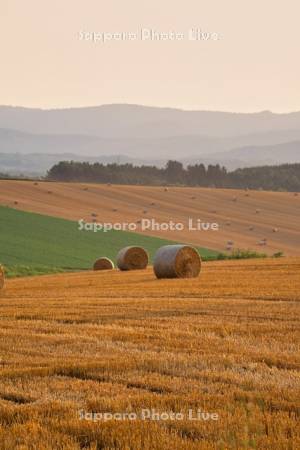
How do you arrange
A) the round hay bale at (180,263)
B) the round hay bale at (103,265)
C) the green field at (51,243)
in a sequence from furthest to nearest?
1. the green field at (51,243)
2. the round hay bale at (103,265)
3. the round hay bale at (180,263)

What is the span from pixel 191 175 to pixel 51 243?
175 feet

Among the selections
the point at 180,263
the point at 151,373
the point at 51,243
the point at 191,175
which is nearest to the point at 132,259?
the point at 180,263

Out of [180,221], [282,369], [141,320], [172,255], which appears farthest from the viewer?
[180,221]

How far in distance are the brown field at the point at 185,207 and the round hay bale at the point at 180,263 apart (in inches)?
1099

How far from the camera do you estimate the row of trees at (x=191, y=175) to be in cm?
9556

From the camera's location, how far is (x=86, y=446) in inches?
299

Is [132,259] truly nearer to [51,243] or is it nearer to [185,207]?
[51,243]

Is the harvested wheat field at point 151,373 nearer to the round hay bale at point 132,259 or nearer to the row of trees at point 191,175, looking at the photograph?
the round hay bale at point 132,259

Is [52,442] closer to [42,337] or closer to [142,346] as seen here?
[142,346]

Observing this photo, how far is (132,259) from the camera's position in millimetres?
37188

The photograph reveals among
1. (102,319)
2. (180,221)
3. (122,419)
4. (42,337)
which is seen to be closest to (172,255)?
(102,319)

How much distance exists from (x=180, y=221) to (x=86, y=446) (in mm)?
58622

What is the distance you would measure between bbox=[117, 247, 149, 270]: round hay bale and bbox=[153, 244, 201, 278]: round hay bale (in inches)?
280

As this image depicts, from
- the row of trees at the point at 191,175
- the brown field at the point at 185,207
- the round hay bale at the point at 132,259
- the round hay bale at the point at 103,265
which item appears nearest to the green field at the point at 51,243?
the brown field at the point at 185,207
